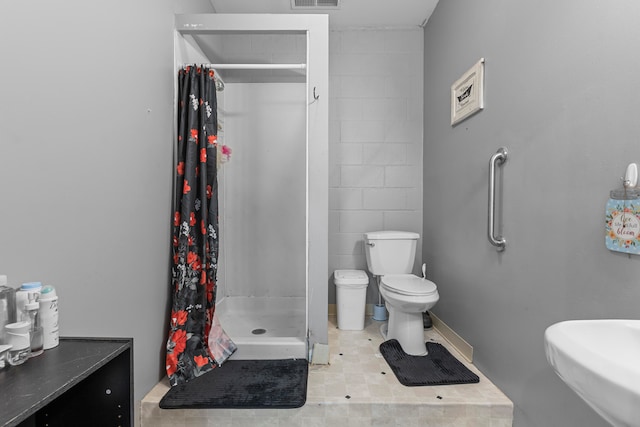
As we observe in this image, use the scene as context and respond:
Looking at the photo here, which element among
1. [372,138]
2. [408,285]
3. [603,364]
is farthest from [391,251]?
[603,364]

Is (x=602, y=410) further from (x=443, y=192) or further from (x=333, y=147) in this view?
(x=333, y=147)

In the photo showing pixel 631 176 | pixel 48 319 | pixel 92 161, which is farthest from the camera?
pixel 92 161

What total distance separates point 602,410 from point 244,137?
2731 mm

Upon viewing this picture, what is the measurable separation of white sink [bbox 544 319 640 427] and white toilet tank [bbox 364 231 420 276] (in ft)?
5.62

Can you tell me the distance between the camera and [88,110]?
112cm

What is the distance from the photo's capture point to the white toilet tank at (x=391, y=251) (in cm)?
248

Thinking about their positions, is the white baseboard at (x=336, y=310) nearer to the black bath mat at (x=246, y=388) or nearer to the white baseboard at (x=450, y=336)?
the white baseboard at (x=450, y=336)

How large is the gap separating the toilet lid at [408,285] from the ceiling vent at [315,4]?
2190 mm

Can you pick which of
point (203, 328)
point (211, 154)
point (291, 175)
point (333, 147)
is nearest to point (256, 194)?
point (291, 175)

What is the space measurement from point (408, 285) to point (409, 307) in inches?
6.0

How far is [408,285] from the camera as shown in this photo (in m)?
2.01

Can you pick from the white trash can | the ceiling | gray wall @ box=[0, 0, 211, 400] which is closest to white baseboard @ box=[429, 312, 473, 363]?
the white trash can

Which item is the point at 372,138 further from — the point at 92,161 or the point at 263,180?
the point at 92,161

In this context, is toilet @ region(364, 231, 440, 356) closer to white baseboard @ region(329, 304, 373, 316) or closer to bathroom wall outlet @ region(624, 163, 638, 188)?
white baseboard @ region(329, 304, 373, 316)
